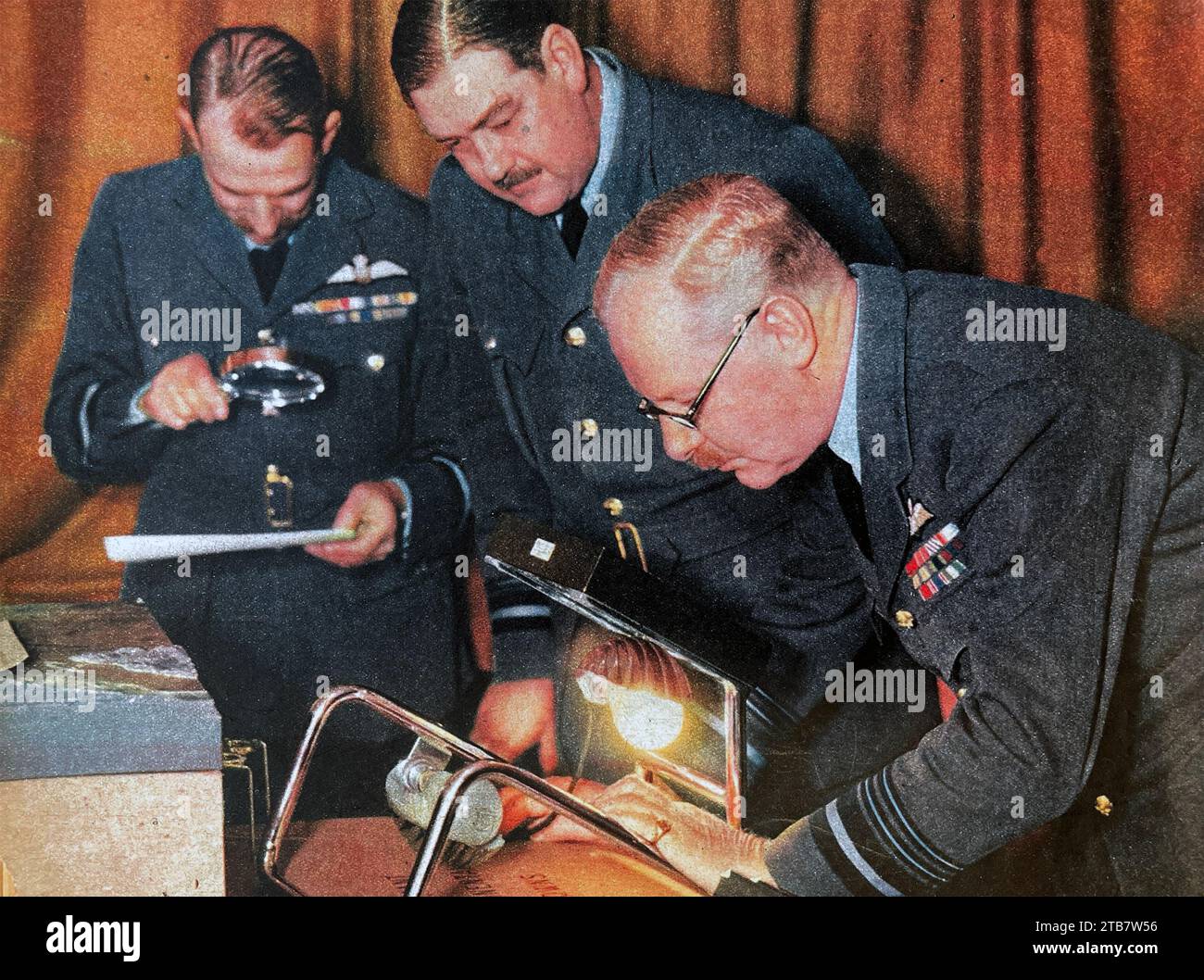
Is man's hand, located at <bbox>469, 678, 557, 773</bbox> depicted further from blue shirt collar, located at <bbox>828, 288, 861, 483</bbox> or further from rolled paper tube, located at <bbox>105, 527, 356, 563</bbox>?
blue shirt collar, located at <bbox>828, 288, 861, 483</bbox>

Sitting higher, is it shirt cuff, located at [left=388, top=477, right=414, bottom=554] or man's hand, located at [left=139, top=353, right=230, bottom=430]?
man's hand, located at [left=139, top=353, right=230, bottom=430]

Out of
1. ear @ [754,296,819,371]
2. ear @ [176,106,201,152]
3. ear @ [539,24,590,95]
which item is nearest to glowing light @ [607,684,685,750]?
ear @ [754,296,819,371]

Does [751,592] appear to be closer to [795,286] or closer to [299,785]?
[795,286]

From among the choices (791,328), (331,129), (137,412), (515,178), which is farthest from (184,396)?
(791,328)

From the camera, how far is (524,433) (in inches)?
100

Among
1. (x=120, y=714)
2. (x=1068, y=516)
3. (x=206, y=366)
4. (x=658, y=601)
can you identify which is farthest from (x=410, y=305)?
(x=1068, y=516)

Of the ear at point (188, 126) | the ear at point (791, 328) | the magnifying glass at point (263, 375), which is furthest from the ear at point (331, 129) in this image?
A: the ear at point (791, 328)

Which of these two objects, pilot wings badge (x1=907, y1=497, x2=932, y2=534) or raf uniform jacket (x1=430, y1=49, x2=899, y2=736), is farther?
raf uniform jacket (x1=430, y1=49, x2=899, y2=736)

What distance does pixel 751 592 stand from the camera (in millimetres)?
2480

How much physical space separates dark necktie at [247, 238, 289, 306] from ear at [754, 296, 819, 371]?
932 millimetres

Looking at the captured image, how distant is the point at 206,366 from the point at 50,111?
0.57m

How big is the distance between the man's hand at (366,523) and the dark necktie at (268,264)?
41 cm

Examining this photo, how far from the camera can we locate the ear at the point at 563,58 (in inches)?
96.5

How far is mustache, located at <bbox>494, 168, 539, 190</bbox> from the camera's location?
2.47m
